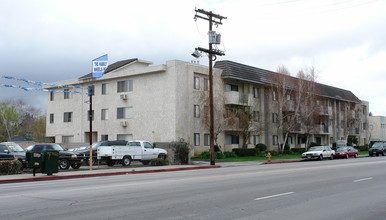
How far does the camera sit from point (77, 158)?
25.0m

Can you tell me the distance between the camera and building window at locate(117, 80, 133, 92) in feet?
142

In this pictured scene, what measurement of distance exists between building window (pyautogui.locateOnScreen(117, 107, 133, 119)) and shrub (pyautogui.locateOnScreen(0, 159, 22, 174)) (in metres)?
Answer: 21.7

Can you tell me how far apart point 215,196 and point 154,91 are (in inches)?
1198

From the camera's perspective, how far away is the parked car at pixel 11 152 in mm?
23275

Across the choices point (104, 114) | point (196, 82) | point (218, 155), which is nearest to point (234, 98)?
point (196, 82)

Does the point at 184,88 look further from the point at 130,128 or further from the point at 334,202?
the point at 334,202

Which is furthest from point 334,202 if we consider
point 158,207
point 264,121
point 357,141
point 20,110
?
point 20,110

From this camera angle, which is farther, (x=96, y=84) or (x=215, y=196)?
(x=96, y=84)

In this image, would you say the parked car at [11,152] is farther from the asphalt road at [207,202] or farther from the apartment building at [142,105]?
the apartment building at [142,105]

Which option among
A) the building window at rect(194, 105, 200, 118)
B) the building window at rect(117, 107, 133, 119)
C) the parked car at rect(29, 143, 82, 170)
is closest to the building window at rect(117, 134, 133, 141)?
the building window at rect(117, 107, 133, 119)

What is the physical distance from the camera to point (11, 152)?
77.9 ft

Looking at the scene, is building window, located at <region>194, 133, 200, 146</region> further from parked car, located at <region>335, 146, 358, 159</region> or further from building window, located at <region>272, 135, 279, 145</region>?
parked car, located at <region>335, 146, 358, 159</region>

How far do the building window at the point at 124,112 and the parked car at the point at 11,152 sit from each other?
752 inches

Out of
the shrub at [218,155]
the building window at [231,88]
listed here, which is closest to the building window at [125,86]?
the building window at [231,88]
